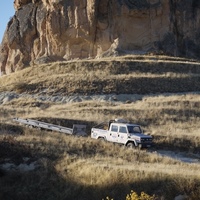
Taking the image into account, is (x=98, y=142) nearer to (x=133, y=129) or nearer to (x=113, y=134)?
(x=113, y=134)

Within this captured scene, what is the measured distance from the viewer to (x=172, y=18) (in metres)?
62.3

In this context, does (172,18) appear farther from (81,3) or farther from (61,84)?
(61,84)

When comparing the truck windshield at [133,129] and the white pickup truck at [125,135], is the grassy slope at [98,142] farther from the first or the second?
the white pickup truck at [125,135]

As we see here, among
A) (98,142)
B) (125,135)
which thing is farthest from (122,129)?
(98,142)

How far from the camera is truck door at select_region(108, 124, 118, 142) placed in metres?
25.3

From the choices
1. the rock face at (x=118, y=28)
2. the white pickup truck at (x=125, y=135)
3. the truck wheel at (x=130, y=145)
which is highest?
the rock face at (x=118, y=28)

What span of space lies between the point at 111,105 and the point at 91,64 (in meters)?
12.9

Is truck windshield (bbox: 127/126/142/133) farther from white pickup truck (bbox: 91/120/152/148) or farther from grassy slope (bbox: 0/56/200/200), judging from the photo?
grassy slope (bbox: 0/56/200/200)

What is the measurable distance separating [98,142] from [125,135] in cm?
230

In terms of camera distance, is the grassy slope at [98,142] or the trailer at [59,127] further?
the trailer at [59,127]

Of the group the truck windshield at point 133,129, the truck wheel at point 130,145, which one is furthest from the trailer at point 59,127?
the truck wheel at point 130,145

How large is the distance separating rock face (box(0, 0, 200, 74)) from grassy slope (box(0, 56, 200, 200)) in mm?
6236

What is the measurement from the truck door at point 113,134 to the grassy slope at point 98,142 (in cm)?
244

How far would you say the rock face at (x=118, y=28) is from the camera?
198 feet
